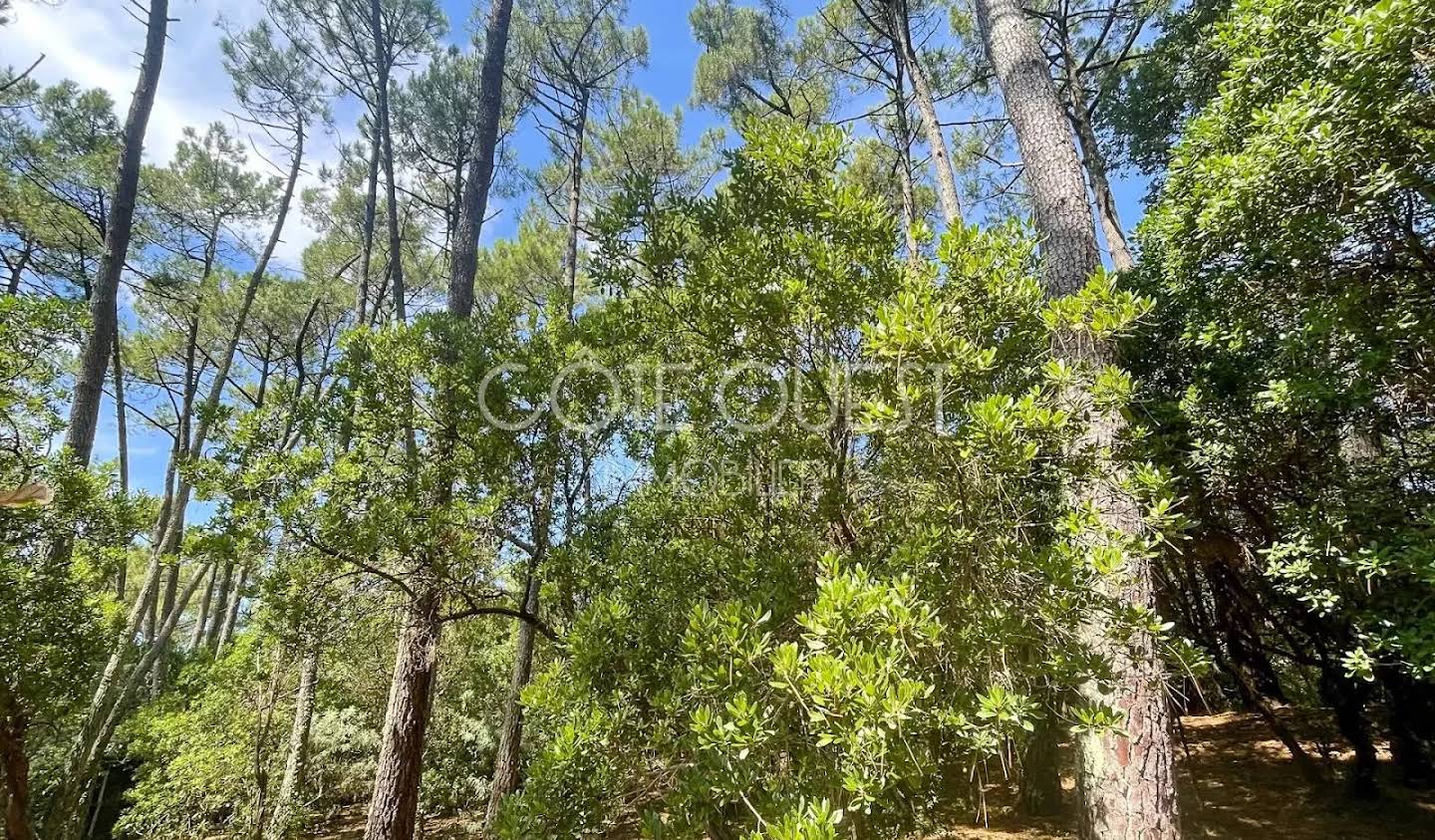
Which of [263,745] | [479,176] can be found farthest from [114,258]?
[263,745]

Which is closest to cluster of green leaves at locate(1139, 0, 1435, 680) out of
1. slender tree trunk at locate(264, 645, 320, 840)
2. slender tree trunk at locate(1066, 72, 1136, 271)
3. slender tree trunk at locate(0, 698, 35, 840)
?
slender tree trunk at locate(1066, 72, 1136, 271)

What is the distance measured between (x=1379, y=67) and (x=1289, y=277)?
→ 1.13 meters

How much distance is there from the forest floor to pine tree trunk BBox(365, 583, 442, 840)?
2987 millimetres

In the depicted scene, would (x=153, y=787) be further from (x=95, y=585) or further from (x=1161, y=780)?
(x=1161, y=780)

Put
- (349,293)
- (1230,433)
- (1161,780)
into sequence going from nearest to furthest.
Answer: (1161,780) < (1230,433) < (349,293)

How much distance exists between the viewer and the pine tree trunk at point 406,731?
4.05m

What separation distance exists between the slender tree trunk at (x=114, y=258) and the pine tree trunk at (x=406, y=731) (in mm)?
2970

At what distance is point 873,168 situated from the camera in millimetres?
8969

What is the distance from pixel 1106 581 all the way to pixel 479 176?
5655mm

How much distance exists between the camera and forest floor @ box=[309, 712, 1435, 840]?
182 inches

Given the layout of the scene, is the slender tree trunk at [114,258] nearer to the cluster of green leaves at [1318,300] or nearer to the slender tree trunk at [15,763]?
the slender tree trunk at [15,763]

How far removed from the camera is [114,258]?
5027mm

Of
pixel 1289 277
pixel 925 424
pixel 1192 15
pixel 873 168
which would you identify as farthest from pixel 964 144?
pixel 925 424

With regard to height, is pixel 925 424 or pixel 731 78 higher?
pixel 731 78
